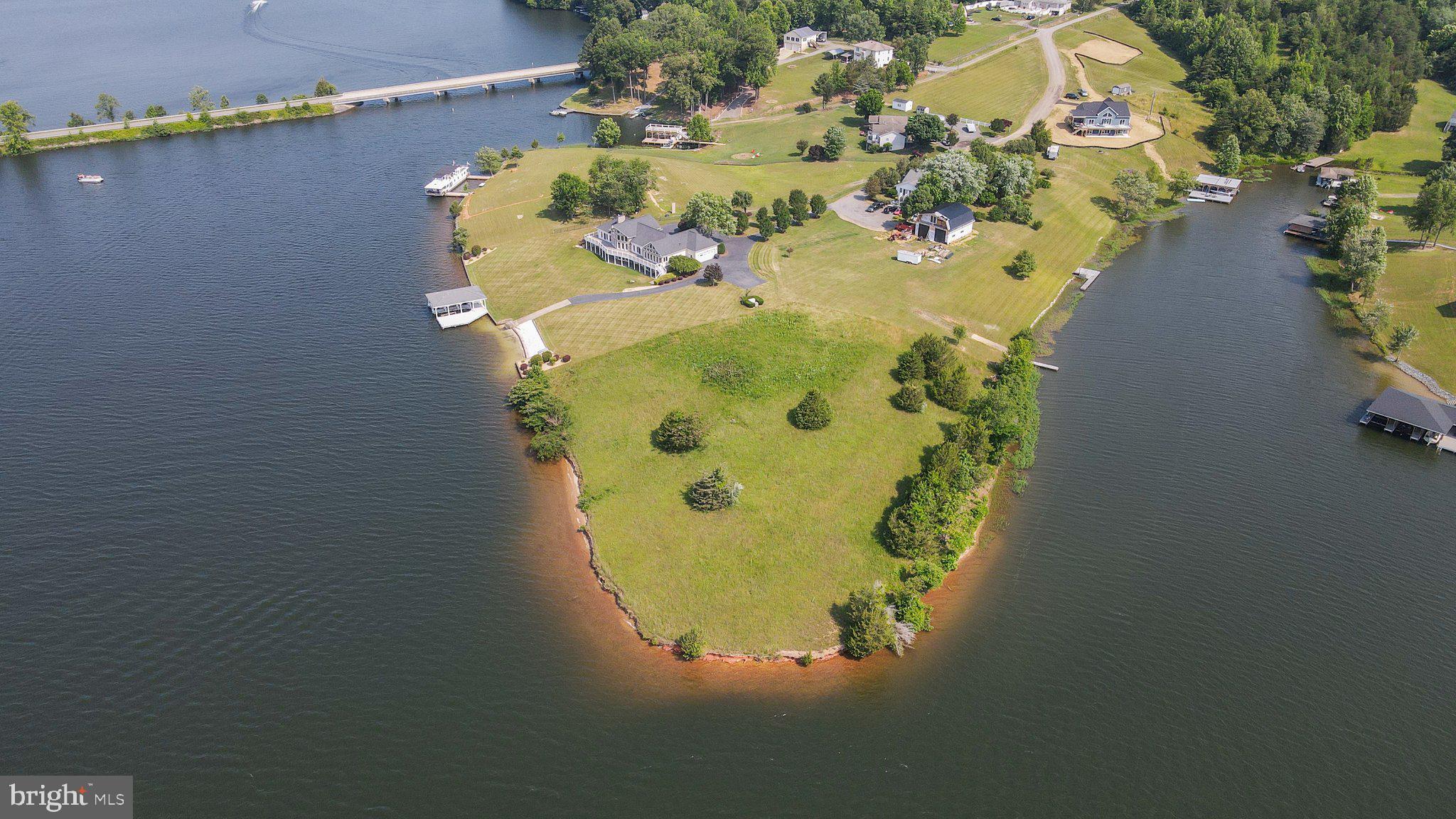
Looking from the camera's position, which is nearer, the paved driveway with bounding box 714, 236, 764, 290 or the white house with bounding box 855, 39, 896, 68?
the paved driveway with bounding box 714, 236, 764, 290

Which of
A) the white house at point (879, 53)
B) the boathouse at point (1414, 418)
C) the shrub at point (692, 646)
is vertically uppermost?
the white house at point (879, 53)

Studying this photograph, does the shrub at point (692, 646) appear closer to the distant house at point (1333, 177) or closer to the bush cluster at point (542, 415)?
the bush cluster at point (542, 415)

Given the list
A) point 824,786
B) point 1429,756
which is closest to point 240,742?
point 824,786

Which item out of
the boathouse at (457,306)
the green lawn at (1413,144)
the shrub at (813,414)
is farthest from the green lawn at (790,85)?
the shrub at (813,414)

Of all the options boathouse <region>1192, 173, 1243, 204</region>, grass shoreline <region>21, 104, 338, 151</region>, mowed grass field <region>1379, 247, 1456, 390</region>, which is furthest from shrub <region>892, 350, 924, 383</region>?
grass shoreline <region>21, 104, 338, 151</region>

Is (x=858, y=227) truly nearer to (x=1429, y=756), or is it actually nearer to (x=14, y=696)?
(x=1429, y=756)

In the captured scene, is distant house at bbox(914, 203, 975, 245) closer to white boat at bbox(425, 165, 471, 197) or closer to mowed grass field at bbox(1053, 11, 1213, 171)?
mowed grass field at bbox(1053, 11, 1213, 171)
